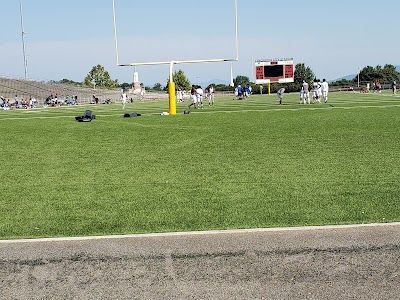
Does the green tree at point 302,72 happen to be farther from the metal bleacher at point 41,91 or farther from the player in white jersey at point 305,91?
the player in white jersey at point 305,91

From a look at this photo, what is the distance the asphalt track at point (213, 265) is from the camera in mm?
4578

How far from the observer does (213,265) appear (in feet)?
16.9

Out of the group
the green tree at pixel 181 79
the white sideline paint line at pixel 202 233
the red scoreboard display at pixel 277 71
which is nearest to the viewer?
the white sideline paint line at pixel 202 233

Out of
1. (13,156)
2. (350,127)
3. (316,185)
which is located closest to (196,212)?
(316,185)

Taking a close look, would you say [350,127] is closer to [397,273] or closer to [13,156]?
[13,156]

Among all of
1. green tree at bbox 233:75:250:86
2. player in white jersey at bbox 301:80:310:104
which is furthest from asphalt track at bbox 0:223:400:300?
green tree at bbox 233:75:250:86

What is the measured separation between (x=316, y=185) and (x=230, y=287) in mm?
4353

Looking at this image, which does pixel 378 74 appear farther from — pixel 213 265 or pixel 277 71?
pixel 213 265

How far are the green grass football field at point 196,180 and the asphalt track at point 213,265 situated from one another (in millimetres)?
550

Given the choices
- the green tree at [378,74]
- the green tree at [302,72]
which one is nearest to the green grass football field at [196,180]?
the green tree at [378,74]

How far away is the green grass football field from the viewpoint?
681 cm

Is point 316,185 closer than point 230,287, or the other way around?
point 230,287

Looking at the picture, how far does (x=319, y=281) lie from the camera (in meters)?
4.70

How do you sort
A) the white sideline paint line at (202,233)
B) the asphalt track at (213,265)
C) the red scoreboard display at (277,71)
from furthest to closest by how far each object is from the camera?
the red scoreboard display at (277,71), the white sideline paint line at (202,233), the asphalt track at (213,265)
